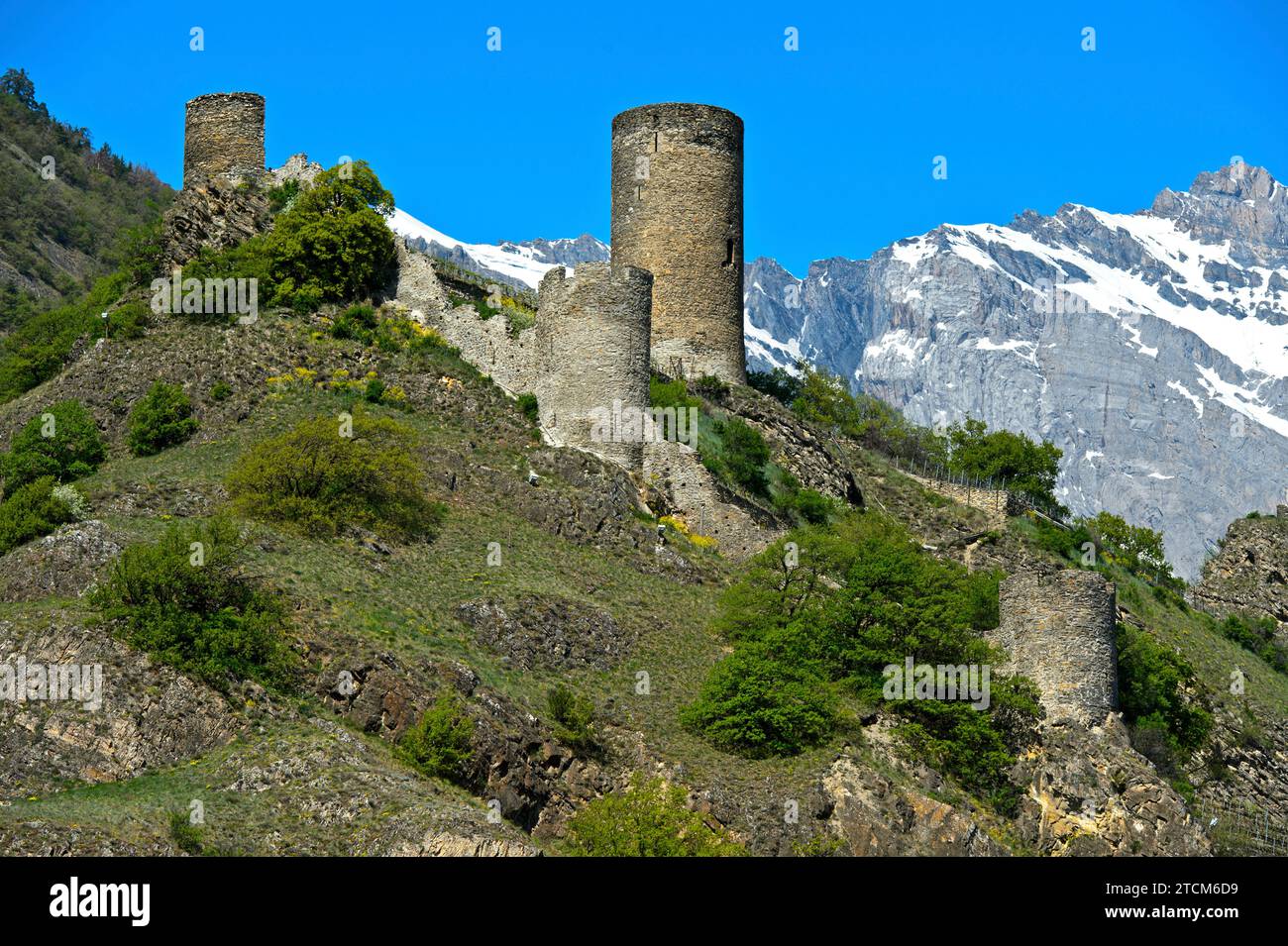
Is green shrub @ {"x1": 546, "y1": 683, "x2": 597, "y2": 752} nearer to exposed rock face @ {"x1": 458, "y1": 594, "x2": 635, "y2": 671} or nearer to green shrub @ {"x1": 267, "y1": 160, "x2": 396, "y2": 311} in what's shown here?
exposed rock face @ {"x1": 458, "y1": 594, "x2": 635, "y2": 671}

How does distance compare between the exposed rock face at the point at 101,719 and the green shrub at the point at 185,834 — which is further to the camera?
the exposed rock face at the point at 101,719

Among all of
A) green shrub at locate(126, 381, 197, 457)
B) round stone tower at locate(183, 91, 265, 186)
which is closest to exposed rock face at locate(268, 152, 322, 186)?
round stone tower at locate(183, 91, 265, 186)

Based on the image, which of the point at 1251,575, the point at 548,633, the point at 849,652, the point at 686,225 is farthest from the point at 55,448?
the point at 1251,575

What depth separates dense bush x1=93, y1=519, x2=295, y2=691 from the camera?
129 ft

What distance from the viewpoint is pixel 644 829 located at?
127 feet

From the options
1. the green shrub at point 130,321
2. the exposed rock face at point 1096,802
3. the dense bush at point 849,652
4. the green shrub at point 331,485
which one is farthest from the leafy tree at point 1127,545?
the green shrub at point 130,321

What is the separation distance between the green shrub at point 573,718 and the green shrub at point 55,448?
16.3 meters

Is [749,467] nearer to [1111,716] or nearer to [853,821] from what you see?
[1111,716]

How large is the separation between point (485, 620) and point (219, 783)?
10.4 meters

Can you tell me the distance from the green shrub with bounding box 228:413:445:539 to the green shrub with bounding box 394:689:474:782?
31.2ft

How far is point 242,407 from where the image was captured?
55.0 metres

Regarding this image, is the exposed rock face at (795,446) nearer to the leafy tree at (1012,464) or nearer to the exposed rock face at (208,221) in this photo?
the leafy tree at (1012,464)

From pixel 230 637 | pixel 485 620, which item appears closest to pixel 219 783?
pixel 230 637

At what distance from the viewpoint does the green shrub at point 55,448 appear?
2035 inches
